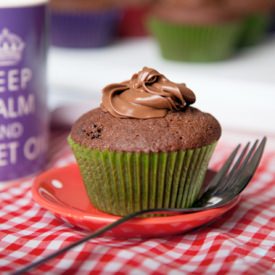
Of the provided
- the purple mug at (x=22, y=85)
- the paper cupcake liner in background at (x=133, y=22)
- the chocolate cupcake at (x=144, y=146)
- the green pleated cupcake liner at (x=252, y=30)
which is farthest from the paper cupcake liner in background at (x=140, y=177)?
the paper cupcake liner in background at (x=133, y=22)

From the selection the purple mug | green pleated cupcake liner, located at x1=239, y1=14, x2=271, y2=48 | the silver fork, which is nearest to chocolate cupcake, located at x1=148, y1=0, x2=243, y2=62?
green pleated cupcake liner, located at x1=239, y1=14, x2=271, y2=48

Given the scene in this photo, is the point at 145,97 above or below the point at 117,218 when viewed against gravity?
above

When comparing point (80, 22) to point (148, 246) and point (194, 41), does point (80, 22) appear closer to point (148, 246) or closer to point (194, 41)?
point (194, 41)

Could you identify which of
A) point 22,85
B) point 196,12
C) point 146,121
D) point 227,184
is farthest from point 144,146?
point 196,12

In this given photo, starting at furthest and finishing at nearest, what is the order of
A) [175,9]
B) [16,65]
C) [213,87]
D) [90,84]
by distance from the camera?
[175,9], [90,84], [213,87], [16,65]

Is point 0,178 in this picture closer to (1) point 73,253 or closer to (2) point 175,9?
(1) point 73,253

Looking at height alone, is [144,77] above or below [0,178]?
above

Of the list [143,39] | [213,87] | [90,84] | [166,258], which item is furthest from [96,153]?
[143,39]

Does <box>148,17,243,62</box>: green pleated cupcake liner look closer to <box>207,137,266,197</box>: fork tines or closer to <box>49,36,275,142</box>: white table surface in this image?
<box>49,36,275,142</box>: white table surface
